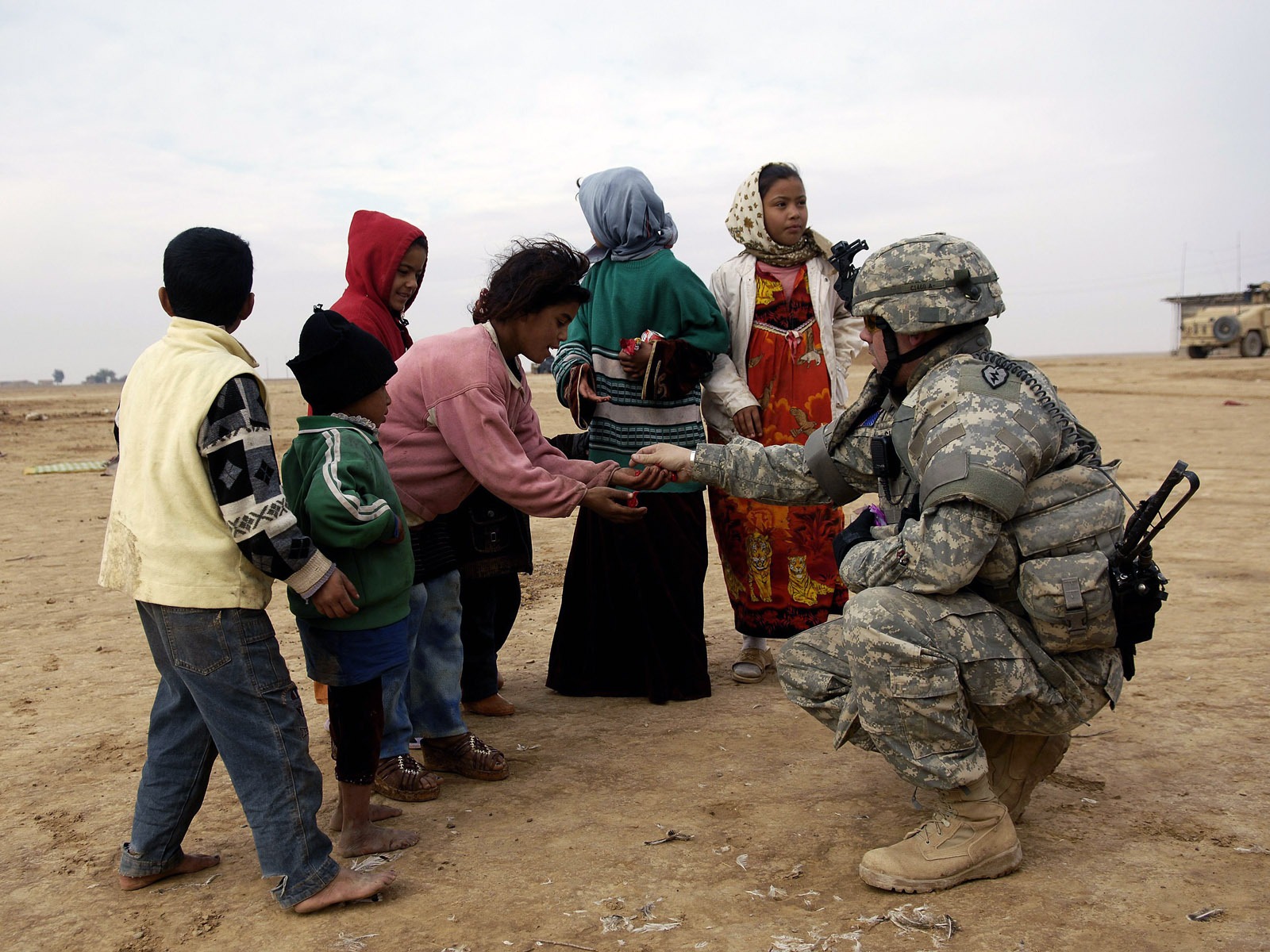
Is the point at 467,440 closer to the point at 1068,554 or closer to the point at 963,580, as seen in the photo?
the point at 963,580

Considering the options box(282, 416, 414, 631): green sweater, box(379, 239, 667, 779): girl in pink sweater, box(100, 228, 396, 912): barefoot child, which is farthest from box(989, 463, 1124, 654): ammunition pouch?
box(100, 228, 396, 912): barefoot child

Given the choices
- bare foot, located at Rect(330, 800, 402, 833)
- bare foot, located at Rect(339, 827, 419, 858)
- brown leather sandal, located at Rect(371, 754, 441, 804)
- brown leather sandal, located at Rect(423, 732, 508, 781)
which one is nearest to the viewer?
bare foot, located at Rect(339, 827, 419, 858)

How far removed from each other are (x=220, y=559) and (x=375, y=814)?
47.5 inches

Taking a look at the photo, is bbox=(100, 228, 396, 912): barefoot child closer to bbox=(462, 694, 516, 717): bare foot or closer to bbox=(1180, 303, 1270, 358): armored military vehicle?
bbox=(462, 694, 516, 717): bare foot

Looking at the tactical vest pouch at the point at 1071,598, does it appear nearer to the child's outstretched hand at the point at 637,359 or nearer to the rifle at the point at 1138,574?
the rifle at the point at 1138,574

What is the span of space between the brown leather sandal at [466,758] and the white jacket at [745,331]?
1.93 metres

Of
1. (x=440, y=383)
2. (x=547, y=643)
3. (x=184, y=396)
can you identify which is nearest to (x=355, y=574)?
(x=184, y=396)

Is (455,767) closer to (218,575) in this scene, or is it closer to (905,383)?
(218,575)

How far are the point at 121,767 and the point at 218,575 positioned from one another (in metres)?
1.74

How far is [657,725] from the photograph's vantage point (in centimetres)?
451

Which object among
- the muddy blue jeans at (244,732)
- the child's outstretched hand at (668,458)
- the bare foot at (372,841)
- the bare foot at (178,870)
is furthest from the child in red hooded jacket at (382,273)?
the child's outstretched hand at (668,458)

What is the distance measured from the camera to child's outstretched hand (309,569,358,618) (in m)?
2.92

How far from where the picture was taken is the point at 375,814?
3592 mm

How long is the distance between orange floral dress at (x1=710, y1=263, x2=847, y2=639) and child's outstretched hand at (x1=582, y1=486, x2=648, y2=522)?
936mm
